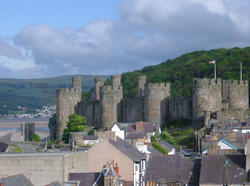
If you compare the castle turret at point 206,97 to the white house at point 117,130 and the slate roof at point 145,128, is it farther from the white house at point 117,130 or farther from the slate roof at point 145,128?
the white house at point 117,130

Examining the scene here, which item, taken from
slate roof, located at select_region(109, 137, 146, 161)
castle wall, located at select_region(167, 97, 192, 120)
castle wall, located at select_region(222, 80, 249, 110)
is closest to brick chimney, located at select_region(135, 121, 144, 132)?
castle wall, located at select_region(167, 97, 192, 120)

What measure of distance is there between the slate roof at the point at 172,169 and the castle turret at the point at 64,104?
3434 cm

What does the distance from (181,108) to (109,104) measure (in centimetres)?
752

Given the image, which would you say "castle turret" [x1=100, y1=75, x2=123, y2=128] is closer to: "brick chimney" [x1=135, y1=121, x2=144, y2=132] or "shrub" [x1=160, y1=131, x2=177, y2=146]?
"brick chimney" [x1=135, y1=121, x2=144, y2=132]

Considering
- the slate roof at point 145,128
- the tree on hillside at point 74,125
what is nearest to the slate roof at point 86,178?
the slate roof at point 145,128

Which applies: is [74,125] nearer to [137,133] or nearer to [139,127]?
[139,127]

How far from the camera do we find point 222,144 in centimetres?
4603

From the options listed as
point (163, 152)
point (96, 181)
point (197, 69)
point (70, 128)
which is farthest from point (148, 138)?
point (197, 69)

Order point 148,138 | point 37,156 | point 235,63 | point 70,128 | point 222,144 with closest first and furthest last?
point 37,156 → point 222,144 → point 148,138 → point 70,128 → point 235,63

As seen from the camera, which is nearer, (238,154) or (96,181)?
(96,181)

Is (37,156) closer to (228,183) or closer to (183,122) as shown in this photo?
(228,183)

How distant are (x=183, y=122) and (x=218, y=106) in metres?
4.37

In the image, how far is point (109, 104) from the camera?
71.0m

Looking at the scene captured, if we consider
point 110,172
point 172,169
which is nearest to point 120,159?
point 172,169
